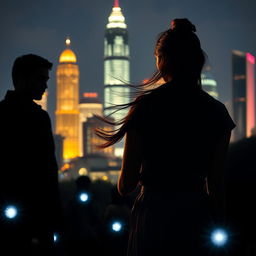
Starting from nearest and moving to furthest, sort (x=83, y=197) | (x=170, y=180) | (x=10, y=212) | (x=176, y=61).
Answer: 1. (x=170, y=180)
2. (x=176, y=61)
3. (x=10, y=212)
4. (x=83, y=197)

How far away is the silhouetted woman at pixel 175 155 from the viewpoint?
3.26 m

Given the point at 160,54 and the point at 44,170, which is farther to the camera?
the point at 44,170

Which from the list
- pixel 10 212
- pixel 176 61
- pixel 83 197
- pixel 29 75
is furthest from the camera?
pixel 83 197

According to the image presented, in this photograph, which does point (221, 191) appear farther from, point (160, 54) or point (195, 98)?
point (160, 54)

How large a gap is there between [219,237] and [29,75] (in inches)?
76.1

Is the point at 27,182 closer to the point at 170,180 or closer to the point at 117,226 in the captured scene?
the point at 170,180

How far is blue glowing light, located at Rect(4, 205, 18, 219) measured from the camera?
14.3 feet

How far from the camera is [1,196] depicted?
438 cm

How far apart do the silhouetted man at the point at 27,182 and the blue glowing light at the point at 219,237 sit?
1.37m

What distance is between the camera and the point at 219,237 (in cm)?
334

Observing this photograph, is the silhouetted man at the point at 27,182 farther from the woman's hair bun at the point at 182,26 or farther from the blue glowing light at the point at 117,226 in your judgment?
the blue glowing light at the point at 117,226

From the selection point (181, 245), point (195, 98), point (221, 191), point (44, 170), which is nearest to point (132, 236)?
point (181, 245)

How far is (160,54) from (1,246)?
167 centimetres

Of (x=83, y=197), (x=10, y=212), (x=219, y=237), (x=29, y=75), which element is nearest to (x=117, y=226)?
(x=83, y=197)
